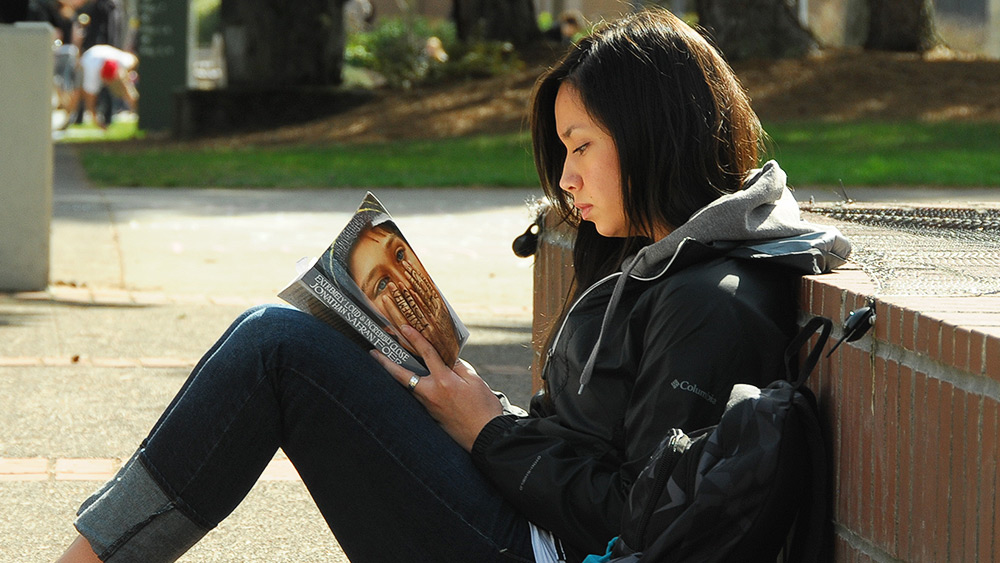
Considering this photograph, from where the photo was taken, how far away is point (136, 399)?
16.4 ft

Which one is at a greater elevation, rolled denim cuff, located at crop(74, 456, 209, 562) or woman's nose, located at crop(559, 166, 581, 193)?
woman's nose, located at crop(559, 166, 581, 193)

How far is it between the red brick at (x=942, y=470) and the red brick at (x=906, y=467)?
0.06m

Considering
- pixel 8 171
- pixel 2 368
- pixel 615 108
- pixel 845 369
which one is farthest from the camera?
pixel 8 171

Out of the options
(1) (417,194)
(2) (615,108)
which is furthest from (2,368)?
(1) (417,194)

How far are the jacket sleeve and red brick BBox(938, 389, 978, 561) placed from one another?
1.18 feet

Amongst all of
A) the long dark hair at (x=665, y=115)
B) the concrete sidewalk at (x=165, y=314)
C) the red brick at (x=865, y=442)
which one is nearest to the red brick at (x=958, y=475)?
the red brick at (x=865, y=442)

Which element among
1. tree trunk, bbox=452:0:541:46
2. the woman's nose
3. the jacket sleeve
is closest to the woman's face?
the woman's nose

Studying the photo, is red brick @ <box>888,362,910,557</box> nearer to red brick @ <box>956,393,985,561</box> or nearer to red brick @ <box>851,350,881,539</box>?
red brick @ <box>851,350,881,539</box>

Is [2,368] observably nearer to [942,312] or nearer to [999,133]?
[942,312]

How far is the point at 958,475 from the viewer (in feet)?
5.91

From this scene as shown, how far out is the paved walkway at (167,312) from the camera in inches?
149

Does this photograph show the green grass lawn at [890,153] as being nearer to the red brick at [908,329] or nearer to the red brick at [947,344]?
the red brick at [908,329]

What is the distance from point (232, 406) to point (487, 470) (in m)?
0.48

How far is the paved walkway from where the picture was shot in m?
3.79
